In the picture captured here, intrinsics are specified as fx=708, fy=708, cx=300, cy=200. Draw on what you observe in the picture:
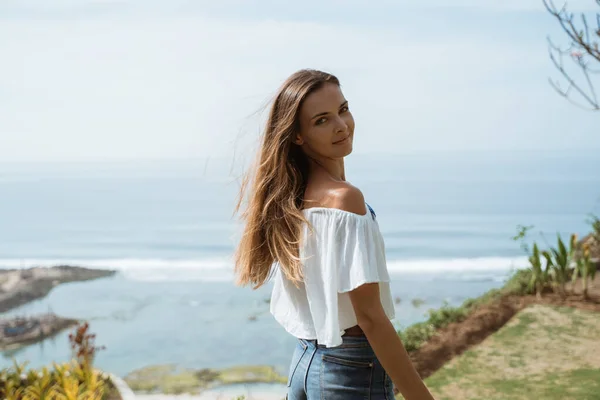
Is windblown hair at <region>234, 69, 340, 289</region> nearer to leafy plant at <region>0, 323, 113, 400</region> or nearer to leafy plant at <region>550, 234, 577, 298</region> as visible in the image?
leafy plant at <region>0, 323, 113, 400</region>

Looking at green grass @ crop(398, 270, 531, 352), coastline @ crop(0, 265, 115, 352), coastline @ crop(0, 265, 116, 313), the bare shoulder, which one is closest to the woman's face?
the bare shoulder

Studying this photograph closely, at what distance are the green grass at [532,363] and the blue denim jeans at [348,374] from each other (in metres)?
2.65

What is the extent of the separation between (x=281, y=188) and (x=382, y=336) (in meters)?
0.39

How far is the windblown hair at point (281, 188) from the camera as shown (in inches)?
58.9

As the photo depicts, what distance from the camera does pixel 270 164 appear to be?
1563 millimetres

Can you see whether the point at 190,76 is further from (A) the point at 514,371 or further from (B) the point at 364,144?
(A) the point at 514,371

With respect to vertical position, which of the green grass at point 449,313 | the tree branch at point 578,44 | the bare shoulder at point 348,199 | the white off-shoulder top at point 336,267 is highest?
the tree branch at point 578,44

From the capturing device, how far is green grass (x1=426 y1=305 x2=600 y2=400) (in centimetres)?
395

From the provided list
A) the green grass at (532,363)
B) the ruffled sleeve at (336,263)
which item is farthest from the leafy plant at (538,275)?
the ruffled sleeve at (336,263)

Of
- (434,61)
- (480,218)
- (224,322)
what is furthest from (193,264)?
(434,61)

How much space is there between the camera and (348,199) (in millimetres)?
1394

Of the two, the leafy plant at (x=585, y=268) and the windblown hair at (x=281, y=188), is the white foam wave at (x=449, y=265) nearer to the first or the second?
the leafy plant at (x=585, y=268)

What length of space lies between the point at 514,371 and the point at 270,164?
3.26 metres

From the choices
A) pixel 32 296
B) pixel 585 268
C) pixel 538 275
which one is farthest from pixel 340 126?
pixel 32 296
